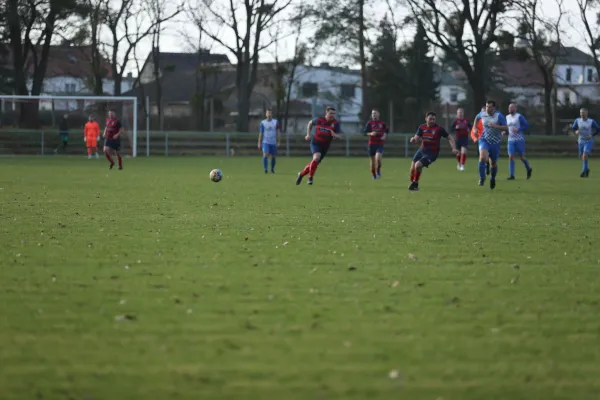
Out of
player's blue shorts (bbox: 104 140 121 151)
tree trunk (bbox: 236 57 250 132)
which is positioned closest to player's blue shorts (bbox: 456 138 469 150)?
player's blue shorts (bbox: 104 140 121 151)

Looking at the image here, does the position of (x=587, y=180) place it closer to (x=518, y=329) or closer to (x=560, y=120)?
(x=518, y=329)

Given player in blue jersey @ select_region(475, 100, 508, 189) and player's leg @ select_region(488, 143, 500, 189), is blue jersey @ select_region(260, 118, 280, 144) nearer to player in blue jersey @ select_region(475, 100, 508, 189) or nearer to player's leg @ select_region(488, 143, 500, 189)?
player in blue jersey @ select_region(475, 100, 508, 189)

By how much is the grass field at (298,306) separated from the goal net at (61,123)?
104ft

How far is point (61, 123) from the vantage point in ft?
157

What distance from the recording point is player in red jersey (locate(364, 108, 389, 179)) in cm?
2594

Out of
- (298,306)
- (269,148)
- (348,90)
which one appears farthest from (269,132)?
(348,90)

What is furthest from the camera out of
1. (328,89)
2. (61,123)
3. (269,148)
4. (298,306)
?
(328,89)

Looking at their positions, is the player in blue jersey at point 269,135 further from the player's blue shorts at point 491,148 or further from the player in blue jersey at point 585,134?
the player's blue shorts at point 491,148

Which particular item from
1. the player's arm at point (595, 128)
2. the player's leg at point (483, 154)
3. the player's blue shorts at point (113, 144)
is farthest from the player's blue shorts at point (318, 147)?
the player's arm at point (595, 128)

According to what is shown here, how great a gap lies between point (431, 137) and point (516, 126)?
5606mm

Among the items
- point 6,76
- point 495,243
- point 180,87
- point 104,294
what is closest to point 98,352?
point 104,294

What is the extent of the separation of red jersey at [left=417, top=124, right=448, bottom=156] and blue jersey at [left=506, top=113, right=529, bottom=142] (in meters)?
5.28

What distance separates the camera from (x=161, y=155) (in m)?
48.9

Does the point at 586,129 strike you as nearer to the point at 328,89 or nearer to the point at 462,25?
the point at 462,25
